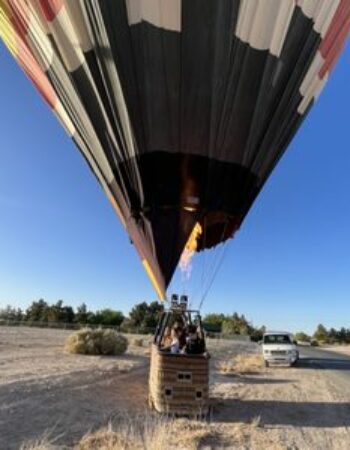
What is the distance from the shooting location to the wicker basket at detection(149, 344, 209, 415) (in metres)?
9.75

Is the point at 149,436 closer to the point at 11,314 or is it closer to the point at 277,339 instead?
the point at 277,339

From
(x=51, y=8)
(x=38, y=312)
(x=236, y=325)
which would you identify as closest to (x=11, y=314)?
(x=38, y=312)

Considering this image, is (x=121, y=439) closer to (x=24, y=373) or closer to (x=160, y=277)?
(x=160, y=277)

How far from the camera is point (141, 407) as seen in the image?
1074cm

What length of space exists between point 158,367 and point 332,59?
6813 mm

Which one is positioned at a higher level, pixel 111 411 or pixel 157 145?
pixel 157 145

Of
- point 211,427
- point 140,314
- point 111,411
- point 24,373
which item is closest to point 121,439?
point 211,427

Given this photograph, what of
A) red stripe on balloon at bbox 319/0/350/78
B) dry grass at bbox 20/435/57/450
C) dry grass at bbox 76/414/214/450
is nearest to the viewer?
dry grass at bbox 20/435/57/450

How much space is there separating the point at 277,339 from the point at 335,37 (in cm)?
1864

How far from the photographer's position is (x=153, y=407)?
10.5m

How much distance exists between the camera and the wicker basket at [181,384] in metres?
9.75

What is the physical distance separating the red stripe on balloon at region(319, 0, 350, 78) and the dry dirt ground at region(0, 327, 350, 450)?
655 centimetres

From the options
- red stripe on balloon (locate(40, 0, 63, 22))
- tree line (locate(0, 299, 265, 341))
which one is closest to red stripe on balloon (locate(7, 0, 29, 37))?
red stripe on balloon (locate(40, 0, 63, 22))

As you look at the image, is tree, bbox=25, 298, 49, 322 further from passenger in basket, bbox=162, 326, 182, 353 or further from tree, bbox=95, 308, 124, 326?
passenger in basket, bbox=162, 326, 182, 353
